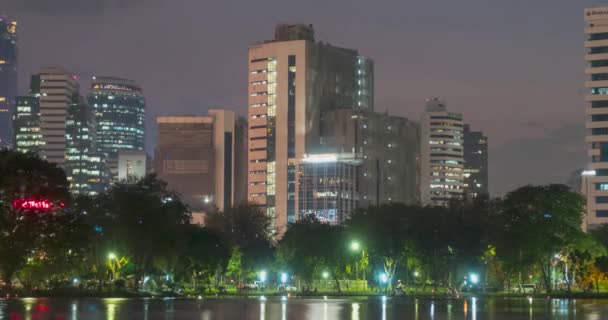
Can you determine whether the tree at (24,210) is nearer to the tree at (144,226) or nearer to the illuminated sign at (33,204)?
the illuminated sign at (33,204)

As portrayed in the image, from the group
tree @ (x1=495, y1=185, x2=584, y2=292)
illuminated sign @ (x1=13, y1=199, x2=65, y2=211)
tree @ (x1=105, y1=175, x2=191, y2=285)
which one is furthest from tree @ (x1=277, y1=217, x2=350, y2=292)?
illuminated sign @ (x1=13, y1=199, x2=65, y2=211)

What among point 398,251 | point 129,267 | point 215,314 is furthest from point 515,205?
point 215,314

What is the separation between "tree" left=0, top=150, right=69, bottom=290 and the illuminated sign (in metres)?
0.21

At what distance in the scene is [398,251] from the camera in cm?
14175

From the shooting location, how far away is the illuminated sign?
321 feet

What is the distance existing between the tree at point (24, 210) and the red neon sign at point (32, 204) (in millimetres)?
227

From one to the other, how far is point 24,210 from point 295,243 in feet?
220

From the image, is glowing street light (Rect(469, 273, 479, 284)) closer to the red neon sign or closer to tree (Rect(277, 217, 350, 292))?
tree (Rect(277, 217, 350, 292))

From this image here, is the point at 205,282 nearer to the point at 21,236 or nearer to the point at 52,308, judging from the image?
the point at 21,236

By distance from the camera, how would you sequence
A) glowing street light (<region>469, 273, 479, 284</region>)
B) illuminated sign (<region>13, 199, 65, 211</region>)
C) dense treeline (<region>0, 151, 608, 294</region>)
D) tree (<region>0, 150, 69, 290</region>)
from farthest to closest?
glowing street light (<region>469, 273, 479, 284</region>)
dense treeline (<region>0, 151, 608, 294</region>)
illuminated sign (<region>13, 199, 65, 211</region>)
tree (<region>0, 150, 69, 290</region>)

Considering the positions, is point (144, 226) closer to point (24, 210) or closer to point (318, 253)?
point (24, 210)

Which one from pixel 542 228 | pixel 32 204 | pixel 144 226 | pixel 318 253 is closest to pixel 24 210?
pixel 32 204

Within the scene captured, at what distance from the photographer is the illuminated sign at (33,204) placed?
97938 mm

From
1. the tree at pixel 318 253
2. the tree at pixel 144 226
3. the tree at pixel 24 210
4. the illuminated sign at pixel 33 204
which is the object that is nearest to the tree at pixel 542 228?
the tree at pixel 318 253
